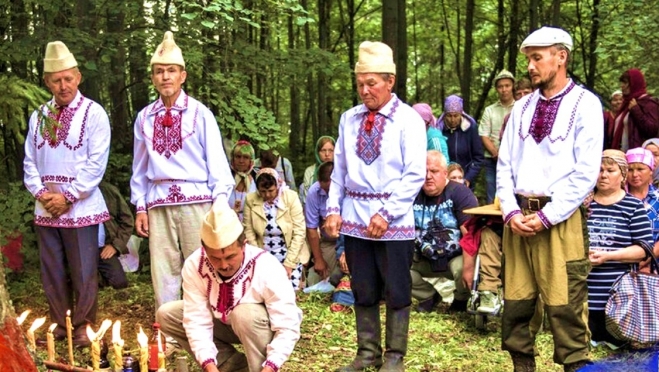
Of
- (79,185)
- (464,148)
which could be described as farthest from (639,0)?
(79,185)

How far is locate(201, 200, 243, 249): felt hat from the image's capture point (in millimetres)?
3629

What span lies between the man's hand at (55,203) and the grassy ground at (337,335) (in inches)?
39.9

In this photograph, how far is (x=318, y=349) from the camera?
552 cm

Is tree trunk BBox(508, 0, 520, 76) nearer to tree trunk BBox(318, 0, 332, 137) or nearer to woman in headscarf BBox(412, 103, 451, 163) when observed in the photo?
tree trunk BBox(318, 0, 332, 137)

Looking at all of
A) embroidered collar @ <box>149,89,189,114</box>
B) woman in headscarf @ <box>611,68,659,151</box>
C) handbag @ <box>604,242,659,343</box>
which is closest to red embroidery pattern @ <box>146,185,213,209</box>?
embroidered collar @ <box>149,89,189,114</box>

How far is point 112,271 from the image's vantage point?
286 inches

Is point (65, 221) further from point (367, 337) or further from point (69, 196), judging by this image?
point (367, 337)

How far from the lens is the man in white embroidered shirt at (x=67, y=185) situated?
5391 millimetres

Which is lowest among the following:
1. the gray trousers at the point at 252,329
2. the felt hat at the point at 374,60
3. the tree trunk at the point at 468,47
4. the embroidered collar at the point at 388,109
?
the gray trousers at the point at 252,329

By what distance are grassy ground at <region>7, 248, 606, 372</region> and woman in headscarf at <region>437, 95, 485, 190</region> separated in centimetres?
237

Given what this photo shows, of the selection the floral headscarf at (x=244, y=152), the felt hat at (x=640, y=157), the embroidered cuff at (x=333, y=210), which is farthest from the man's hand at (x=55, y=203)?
the felt hat at (x=640, y=157)

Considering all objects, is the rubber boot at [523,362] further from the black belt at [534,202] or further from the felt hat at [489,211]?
the felt hat at [489,211]

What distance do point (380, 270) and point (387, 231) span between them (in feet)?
0.95

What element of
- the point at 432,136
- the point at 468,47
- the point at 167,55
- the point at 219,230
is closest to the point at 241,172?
the point at 432,136
